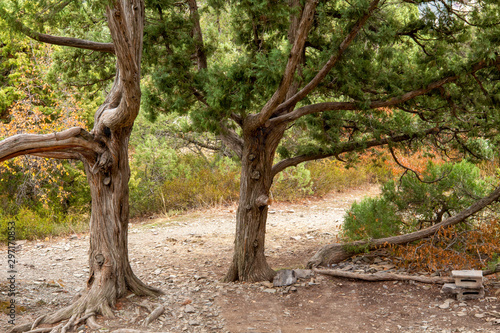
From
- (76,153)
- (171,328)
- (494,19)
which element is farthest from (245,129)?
(494,19)

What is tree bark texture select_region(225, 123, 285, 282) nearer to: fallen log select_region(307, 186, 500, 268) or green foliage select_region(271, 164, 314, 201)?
fallen log select_region(307, 186, 500, 268)

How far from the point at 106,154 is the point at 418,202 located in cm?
496

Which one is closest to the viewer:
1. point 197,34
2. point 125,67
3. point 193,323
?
point 125,67

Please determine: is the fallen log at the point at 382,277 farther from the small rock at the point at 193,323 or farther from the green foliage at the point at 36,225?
the green foliage at the point at 36,225

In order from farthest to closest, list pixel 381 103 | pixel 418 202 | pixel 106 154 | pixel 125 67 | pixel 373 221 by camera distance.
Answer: pixel 373 221 < pixel 418 202 < pixel 381 103 < pixel 106 154 < pixel 125 67

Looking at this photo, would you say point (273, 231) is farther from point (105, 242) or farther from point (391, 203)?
point (105, 242)

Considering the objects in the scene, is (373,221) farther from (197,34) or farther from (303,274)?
(197,34)

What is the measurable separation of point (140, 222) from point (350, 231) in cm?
582

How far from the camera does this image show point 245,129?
618cm

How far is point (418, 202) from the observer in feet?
24.4

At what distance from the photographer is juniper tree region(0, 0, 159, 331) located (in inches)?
187

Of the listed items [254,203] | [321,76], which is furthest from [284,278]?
[321,76]

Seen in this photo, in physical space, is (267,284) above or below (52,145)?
below

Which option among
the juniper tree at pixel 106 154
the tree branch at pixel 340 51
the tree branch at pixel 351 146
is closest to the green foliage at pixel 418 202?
the tree branch at pixel 351 146
